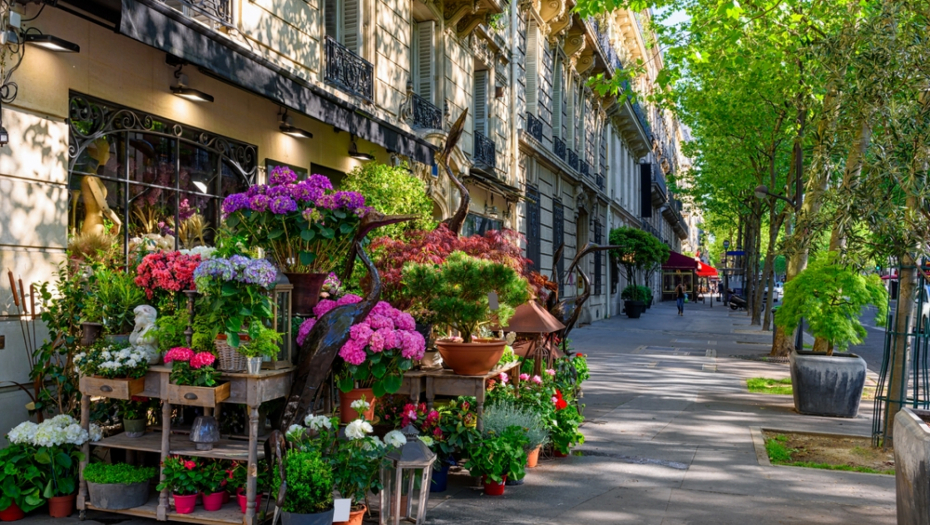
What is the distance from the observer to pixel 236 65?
731cm

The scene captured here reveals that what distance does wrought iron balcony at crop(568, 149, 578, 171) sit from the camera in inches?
1049

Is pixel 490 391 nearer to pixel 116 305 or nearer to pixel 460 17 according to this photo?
pixel 116 305

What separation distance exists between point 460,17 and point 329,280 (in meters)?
10.5

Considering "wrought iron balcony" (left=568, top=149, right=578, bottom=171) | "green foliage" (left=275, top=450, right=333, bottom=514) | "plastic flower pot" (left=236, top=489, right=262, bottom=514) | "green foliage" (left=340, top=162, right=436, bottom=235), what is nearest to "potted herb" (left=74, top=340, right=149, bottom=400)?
"plastic flower pot" (left=236, top=489, right=262, bottom=514)

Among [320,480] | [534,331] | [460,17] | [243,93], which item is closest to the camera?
[320,480]

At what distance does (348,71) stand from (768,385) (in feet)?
28.7

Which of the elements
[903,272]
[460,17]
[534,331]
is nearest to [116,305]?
[534,331]

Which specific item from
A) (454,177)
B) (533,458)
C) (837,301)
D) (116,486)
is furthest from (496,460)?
(837,301)

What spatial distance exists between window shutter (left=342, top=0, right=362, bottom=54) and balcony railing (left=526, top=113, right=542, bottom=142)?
9.78m

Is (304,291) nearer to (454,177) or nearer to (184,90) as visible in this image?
(454,177)

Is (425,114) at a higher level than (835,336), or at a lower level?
higher

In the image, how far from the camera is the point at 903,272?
8273 mm

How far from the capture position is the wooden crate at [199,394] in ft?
15.9

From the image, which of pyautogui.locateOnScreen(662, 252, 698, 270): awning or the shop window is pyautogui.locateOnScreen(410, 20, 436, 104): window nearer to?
the shop window
